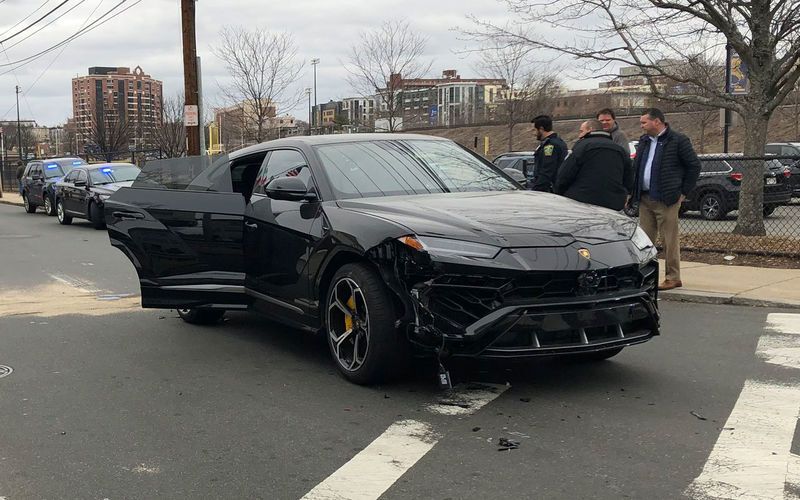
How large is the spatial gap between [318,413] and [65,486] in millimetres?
1493

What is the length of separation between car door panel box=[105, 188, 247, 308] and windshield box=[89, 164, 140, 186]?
41.9ft

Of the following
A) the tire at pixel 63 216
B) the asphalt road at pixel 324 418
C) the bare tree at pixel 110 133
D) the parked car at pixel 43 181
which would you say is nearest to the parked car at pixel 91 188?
the tire at pixel 63 216

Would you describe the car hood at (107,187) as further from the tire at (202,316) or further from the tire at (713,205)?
the tire at (713,205)

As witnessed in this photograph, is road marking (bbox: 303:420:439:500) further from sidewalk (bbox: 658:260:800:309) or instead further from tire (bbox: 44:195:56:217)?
tire (bbox: 44:195:56:217)

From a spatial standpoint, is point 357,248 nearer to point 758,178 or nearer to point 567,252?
point 567,252

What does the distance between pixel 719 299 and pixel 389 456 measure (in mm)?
5429

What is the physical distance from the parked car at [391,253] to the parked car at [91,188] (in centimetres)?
1211

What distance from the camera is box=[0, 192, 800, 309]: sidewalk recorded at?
26.3 feet

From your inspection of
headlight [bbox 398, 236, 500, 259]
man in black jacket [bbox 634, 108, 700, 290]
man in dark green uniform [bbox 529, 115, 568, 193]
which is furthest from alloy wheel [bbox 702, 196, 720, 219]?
headlight [bbox 398, 236, 500, 259]

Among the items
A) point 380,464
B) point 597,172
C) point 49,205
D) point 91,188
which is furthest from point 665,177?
point 49,205

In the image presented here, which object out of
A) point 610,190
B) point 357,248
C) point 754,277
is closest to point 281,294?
point 357,248

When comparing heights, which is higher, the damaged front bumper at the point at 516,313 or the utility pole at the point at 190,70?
the utility pole at the point at 190,70

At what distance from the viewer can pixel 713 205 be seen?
16281mm

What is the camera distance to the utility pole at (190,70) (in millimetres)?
16188
